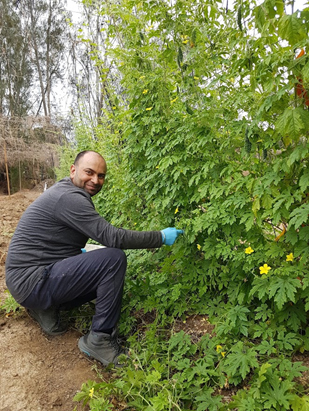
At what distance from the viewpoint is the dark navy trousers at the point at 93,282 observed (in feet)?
7.39

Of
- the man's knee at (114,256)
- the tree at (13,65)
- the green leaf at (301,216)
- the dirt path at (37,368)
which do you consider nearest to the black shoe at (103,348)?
the dirt path at (37,368)

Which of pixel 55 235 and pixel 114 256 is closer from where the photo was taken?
pixel 114 256

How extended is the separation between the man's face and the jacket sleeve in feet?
0.96

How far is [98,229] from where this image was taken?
7.34ft

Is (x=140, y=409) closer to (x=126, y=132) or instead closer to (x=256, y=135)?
(x=256, y=135)

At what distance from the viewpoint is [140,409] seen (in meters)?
1.73

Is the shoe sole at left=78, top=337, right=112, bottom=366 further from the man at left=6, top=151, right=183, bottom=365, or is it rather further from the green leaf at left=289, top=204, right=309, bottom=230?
the green leaf at left=289, top=204, right=309, bottom=230

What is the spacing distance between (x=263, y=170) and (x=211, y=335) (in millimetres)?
1209

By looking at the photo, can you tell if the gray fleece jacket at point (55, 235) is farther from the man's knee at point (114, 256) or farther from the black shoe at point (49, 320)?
the black shoe at point (49, 320)

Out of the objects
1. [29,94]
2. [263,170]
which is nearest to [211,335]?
[263,170]

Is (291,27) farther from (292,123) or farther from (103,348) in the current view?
(103,348)

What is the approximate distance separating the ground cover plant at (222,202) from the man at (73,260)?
10.1 inches

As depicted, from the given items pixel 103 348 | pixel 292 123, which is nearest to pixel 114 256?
pixel 103 348

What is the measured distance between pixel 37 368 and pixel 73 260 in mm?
801
